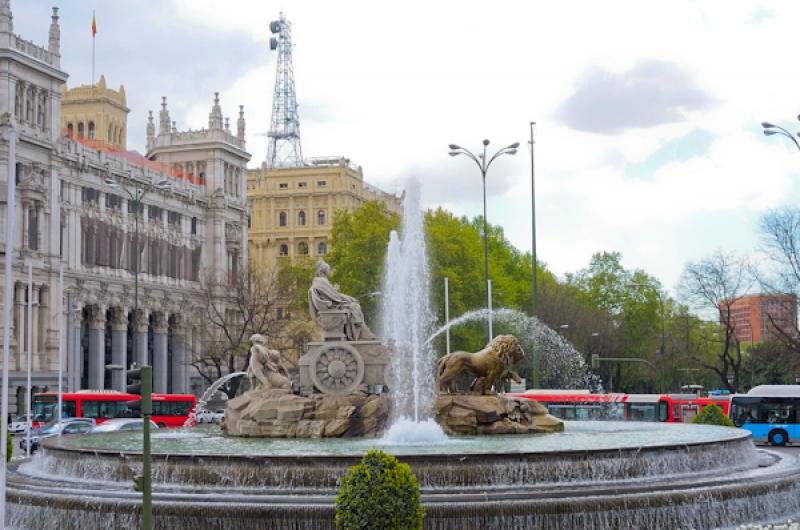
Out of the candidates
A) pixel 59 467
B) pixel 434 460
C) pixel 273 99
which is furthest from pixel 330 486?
pixel 273 99

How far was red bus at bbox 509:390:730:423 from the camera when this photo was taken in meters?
46.9

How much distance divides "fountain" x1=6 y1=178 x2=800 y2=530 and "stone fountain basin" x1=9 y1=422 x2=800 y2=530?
1.0 inches

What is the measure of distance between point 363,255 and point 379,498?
5766 centimetres

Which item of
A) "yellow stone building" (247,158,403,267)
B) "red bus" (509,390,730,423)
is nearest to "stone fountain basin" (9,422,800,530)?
"red bus" (509,390,730,423)

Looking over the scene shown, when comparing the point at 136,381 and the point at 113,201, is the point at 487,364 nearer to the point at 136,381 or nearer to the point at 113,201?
the point at 136,381

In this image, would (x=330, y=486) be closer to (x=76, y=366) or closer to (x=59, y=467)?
(x=59, y=467)

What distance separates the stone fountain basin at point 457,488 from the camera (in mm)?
16625

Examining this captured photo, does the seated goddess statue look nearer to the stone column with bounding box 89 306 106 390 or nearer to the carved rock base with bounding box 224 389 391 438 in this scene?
the carved rock base with bounding box 224 389 391 438

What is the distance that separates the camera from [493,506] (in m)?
16.5

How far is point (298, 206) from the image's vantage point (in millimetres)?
120438

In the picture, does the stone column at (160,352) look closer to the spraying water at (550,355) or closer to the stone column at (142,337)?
the stone column at (142,337)

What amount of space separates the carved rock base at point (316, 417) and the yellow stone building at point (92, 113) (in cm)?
8900

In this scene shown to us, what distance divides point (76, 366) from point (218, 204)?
2717cm

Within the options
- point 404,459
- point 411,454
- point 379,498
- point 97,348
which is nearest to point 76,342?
point 97,348
